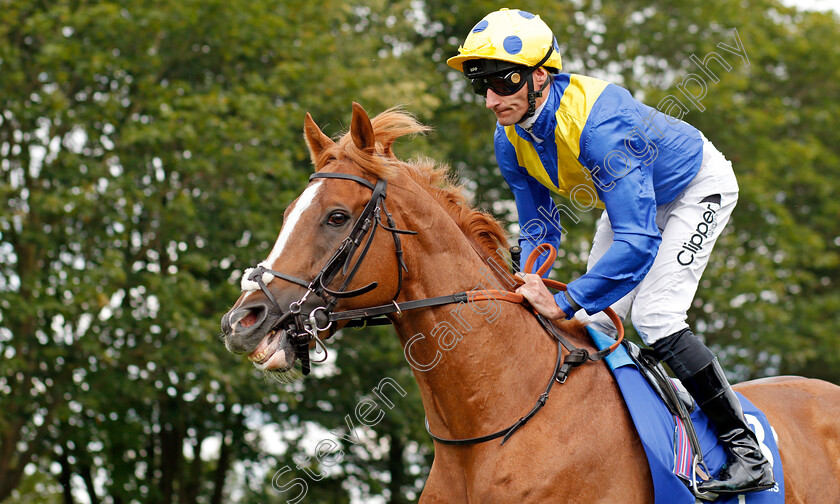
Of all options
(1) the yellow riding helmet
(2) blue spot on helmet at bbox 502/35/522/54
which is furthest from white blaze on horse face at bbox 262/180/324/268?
(2) blue spot on helmet at bbox 502/35/522/54

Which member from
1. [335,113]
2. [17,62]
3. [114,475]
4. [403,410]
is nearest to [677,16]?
[335,113]

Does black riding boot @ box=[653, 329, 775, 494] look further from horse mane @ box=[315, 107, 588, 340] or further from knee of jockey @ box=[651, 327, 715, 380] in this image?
horse mane @ box=[315, 107, 588, 340]

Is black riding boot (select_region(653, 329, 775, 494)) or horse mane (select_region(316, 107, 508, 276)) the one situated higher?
horse mane (select_region(316, 107, 508, 276))

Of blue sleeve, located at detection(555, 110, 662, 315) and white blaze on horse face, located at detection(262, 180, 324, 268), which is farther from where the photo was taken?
blue sleeve, located at detection(555, 110, 662, 315)

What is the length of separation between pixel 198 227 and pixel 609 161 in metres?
9.62

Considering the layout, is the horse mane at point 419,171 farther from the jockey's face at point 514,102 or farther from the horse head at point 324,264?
the jockey's face at point 514,102

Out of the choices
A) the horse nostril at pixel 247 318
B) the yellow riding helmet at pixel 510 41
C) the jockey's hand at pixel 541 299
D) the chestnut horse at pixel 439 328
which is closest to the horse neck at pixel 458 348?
the chestnut horse at pixel 439 328

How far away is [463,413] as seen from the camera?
3.51 m

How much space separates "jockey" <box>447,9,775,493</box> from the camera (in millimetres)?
3674

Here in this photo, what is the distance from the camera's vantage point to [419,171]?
153 inches

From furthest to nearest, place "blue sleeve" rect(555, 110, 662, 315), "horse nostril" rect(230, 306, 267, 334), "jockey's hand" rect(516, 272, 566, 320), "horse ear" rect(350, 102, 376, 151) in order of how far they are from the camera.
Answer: "jockey's hand" rect(516, 272, 566, 320) < "blue sleeve" rect(555, 110, 662, 315) < "horse ear" rect(350, 102, 376, 151) < "horse nostril" rect(230, 306, 267, 334)

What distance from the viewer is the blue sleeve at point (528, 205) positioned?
4445mm

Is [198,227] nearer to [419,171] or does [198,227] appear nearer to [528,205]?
[528,205]

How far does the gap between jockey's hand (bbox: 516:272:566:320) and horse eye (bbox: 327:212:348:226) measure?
3.01 feet
